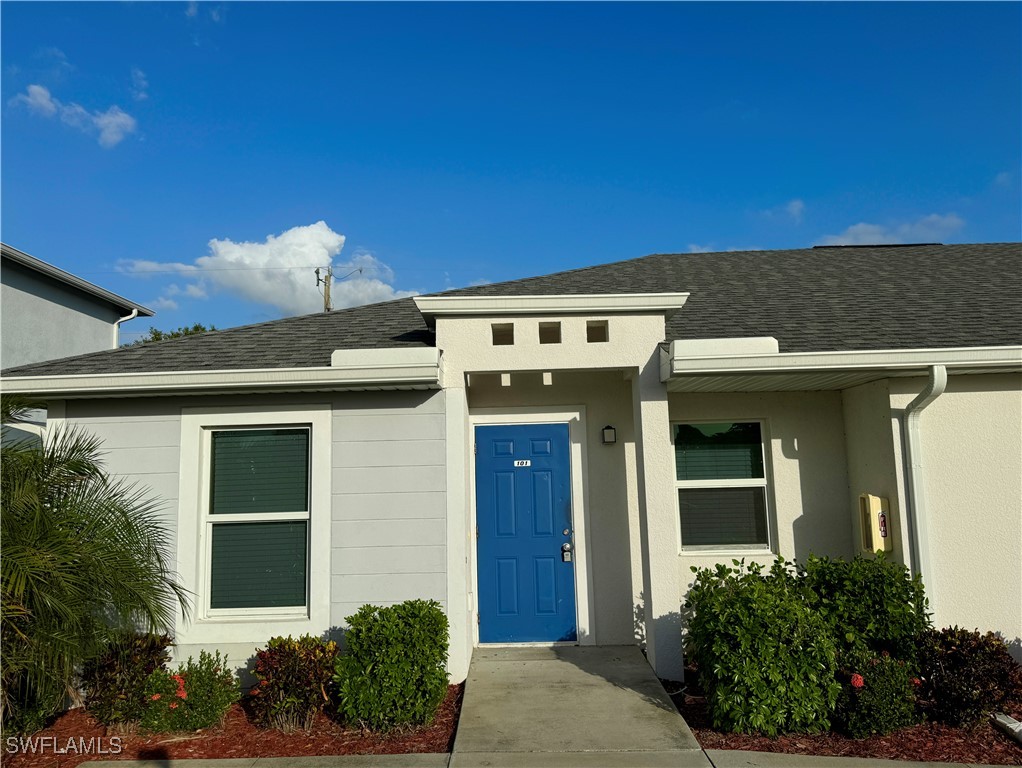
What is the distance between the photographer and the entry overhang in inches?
215

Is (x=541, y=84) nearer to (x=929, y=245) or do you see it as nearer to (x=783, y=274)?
(x=783, y=274)

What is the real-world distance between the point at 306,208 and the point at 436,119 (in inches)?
204

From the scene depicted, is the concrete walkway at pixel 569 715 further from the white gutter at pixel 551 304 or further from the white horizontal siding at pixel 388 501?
the white gutter at pixel 551 304

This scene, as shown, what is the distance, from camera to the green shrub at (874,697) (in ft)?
14.5

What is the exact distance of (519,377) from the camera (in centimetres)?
648

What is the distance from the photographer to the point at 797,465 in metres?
6.57

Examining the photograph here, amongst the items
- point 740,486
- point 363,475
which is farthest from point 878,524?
point 363,475

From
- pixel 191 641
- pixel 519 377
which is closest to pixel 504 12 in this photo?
pixel 519 377

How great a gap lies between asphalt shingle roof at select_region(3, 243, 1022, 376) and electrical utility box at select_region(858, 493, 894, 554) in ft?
4.66

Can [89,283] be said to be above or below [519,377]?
above

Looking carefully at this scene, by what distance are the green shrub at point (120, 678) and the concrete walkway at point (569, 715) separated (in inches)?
97.7

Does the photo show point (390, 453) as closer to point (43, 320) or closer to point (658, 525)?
point (658, 525)

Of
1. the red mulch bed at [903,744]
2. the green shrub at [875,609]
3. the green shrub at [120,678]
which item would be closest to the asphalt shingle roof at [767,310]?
the green shrub at [875,609]

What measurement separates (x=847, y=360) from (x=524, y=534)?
136 inches
